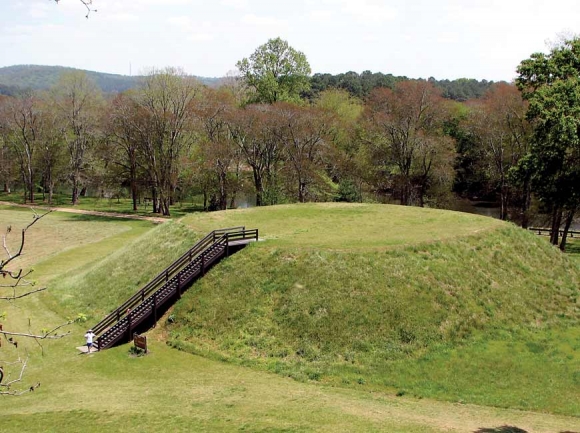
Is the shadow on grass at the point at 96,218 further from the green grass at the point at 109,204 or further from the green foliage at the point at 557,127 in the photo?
the green foliage at the point at 557,127

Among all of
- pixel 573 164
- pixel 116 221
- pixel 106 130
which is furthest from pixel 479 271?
pixel 106 130

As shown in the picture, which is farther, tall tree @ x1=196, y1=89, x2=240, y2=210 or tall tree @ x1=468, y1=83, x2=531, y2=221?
tall tree @ x1=196, y1=89, x2=240, y2=210

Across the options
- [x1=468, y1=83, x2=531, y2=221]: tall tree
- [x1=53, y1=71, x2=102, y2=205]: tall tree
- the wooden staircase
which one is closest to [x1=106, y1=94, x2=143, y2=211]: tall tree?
[x1=53, y1=71, x2=102, y2=205]: tall tree

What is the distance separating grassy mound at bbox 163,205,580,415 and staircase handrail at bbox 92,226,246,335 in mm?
2145

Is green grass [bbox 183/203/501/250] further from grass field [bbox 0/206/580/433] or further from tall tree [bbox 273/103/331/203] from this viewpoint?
tall tree [bbox 273/103/331/203]

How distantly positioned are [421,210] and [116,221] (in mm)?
45590

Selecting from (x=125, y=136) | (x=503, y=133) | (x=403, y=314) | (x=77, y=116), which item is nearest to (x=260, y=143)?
(x=125, y=136)

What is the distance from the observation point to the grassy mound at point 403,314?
24328 millimetres

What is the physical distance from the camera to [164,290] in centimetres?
3047

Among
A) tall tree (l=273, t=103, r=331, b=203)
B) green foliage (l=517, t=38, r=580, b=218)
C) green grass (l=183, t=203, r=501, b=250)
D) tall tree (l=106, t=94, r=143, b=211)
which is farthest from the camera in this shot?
tall tree (l=106, t=94, r=143, b=211)

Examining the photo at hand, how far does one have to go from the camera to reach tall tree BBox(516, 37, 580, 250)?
39.2m

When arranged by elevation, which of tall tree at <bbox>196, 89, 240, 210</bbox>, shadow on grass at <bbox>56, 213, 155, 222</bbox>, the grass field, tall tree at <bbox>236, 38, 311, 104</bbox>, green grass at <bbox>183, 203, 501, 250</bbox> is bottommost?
shadow on grass at <bbox>56, 213, 155, 222</bbox>

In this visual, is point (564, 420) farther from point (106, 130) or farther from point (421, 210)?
point (106, 130)

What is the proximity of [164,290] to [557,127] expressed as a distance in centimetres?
3095
